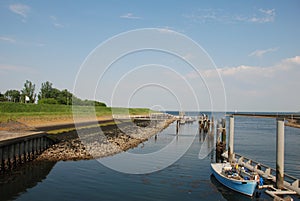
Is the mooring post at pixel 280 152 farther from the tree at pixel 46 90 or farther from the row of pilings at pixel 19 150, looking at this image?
the tree at pixel 46 90

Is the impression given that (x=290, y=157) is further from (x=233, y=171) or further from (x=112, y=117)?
(x=112, y=117)

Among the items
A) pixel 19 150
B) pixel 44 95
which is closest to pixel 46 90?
pixel 44 95

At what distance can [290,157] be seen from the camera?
3462cm

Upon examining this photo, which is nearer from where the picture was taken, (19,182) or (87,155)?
(19,182)

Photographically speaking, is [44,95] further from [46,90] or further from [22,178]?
[22,178]

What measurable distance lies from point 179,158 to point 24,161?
55.5 feet

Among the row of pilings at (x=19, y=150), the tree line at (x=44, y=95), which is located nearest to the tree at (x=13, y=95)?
the tree line at (x=44, y=95)

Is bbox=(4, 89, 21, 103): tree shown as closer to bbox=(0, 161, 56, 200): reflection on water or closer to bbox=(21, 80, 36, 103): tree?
bbox=(21, 80, 36, 103): tree

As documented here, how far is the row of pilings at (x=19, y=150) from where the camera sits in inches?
891

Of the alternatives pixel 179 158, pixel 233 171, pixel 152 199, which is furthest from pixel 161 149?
pixel 152 199

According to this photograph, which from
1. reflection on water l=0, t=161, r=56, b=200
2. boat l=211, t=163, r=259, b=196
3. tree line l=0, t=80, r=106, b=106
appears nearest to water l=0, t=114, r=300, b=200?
reflection on water l=0, t=161, r=56, b=200

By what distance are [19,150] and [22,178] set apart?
4657mm

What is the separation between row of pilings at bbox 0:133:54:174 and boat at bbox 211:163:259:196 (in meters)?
17.3

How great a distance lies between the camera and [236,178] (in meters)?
19.8
